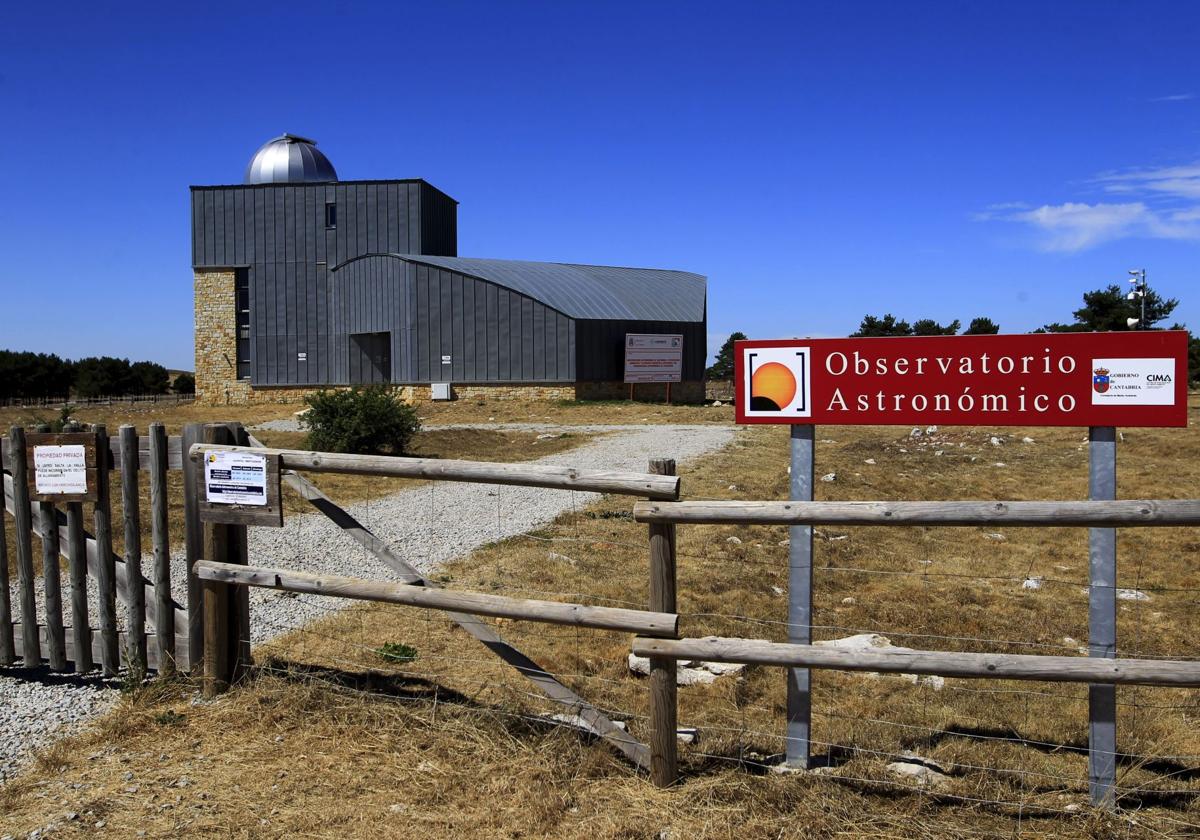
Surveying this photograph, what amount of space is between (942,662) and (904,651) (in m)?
Result: 0.17

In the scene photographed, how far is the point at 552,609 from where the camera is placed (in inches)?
174

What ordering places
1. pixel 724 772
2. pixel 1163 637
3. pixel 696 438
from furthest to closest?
pixel 696 438 → pixel 1163 637 → pixel 724 772

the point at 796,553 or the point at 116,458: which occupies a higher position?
the point at 116,458

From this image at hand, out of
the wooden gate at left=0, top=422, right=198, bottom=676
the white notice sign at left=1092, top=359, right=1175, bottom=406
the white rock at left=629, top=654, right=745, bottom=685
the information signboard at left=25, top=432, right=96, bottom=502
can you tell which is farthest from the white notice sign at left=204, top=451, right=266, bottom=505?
the white notice sign at left=1092, top=359, right=1175, bottom=406

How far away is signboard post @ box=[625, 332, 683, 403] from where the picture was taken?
40094 millimetres

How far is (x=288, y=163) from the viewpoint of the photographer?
45750mm

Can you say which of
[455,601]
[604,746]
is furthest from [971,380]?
[455,601]

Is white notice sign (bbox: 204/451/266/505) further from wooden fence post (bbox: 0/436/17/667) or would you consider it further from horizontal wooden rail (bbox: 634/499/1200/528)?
horizontal wooden rail (bbox: 634/499/1200/528)

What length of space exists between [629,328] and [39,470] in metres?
35.5

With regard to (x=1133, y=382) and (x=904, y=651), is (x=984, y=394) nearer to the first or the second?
(x=1133, y=382)

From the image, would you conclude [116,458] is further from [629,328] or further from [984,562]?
[629,328]

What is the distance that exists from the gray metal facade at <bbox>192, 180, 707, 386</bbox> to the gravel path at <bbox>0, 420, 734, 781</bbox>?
2066 cm

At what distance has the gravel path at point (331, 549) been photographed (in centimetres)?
525

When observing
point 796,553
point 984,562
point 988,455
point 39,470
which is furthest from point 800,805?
point 988,455
